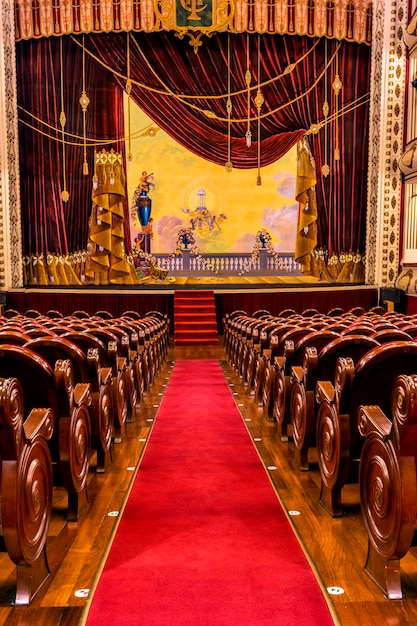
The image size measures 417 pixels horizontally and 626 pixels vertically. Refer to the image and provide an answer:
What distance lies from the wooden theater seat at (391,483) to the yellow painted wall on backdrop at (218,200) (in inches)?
490

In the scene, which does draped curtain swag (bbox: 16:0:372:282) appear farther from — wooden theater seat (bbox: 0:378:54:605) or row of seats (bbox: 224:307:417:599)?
wooden theater seat (bbox: 0:378:54:605)

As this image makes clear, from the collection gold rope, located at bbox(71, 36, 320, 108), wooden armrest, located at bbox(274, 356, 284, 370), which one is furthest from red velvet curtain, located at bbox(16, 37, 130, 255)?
wooden armrest, located at bbox(274, 356, 284, 370)

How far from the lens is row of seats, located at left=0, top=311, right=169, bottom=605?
1714mm

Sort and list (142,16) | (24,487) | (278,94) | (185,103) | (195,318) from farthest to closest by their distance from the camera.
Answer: (278,94), (185,103), (142,16), (195,318), (24,487)

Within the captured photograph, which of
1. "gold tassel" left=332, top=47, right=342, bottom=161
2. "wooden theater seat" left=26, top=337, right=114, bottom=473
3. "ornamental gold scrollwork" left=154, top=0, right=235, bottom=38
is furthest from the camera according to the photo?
"gold tassel" left=332, top=47, right=342, bottom=161

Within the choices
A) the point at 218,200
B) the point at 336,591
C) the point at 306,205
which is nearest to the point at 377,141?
the point at 306,205

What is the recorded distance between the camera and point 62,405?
7.58 ft

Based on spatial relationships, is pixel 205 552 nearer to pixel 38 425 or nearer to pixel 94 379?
pixel 38 425

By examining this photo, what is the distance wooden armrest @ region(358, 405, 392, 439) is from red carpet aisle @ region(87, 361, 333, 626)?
50 centimetres

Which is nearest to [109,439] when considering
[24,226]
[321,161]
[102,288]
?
[102,288]

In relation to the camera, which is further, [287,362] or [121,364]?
[121,364]

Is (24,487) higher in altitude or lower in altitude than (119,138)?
lower

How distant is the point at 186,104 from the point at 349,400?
967 centimetres

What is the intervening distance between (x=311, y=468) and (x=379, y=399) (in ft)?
3.13
